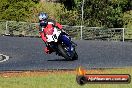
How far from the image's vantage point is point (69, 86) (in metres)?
9.91

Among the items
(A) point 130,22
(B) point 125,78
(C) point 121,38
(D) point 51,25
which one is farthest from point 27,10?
(B) point 125,78

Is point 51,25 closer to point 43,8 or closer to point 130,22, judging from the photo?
point 130,22

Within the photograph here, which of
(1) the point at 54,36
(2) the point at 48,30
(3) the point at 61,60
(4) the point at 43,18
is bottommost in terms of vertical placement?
(3) the point at 61,60

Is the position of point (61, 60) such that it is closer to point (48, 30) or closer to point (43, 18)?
point (48, 30)

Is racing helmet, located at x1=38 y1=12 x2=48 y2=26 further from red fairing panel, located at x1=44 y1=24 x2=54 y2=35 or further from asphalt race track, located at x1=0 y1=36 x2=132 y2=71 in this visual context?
asphalt race track, located at x1=0 y1=36 x2=132 y2=71

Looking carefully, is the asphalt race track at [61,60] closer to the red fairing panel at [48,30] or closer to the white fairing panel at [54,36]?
the white fairing panel at [54,36]

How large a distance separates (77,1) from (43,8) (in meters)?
4.81

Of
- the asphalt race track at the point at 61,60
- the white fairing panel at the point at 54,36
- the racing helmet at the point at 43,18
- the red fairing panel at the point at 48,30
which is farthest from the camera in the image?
the white fairing panel at the point at 54,36

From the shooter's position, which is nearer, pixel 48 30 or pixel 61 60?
pixel 48 30

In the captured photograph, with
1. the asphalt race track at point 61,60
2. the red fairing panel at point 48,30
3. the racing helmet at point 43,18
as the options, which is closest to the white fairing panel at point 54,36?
the red fairing panel at point 48,30

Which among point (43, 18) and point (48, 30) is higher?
point (43, 18)

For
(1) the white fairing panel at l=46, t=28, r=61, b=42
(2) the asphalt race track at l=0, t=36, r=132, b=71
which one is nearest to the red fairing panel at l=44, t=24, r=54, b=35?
(1) the white fairing panel at l=46, t=28, r=61, b=42

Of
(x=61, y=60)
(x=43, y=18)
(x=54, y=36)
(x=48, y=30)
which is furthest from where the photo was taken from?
(x=61, y=60)

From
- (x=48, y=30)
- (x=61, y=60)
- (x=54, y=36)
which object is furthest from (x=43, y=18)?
(x=61, y=60)
